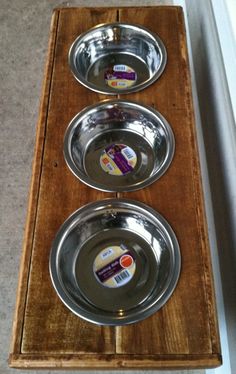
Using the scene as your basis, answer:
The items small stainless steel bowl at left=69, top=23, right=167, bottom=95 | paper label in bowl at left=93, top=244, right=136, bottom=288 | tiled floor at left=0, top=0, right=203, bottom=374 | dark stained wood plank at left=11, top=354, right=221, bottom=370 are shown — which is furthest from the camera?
tiled floor at left=0, top=0, right=203, bottom=374

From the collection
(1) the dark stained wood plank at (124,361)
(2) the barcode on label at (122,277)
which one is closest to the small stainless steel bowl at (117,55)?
(2) the barcode on label at (122,277)

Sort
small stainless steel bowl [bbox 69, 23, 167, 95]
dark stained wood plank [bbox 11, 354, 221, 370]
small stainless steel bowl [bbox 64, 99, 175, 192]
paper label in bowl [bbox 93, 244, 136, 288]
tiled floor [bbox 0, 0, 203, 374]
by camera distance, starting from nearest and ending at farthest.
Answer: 1. dark stained wood plank [bbox 11, 354, 221, 370]
2. paper label in bowl [bbox 93, 244, 136, 288]
3. small stainless steel bowl [bbox 64, 99, 175, 192]
4. small stainless steel bowl [bbox 69, 23, 167, 95]
5. tiled floor [bbox 0, 0, 203, 374]

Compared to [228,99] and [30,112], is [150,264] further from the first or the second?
[30,112]

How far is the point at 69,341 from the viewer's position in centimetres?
72

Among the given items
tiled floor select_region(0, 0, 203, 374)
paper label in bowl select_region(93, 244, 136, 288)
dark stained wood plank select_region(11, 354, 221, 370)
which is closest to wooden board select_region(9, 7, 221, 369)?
dark stained wood plank select_region(11, 354, 221, 370)

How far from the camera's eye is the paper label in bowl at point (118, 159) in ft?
3.44

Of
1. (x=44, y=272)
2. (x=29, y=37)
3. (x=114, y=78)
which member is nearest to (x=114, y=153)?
(x=114, y=78)

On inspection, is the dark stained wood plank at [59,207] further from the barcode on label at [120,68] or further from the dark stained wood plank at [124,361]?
the barcode on label at [120,68]

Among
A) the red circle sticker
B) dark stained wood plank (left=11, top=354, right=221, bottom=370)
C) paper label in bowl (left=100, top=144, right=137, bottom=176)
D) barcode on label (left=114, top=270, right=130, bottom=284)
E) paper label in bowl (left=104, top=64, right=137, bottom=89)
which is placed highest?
paper label in bowl (left=104, top=64, right=137, bottom=89)

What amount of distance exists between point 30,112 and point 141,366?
3.97 ft

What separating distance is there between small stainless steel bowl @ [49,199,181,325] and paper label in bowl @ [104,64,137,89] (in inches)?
19.5

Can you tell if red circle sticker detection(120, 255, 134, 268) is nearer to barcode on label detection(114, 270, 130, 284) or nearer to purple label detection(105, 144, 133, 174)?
barcode on label detection(114, 270, 130, 284)

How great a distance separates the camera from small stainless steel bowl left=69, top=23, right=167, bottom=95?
1.19 m

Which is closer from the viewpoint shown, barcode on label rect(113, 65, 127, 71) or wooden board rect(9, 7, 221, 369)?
wooden board rect(9, 7, 221, 369)
